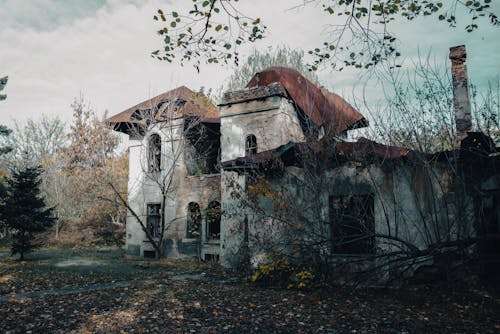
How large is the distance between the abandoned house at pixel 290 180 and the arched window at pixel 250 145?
58 millimetres

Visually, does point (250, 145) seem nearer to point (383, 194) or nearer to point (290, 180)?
point (290, 180)

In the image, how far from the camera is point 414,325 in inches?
250

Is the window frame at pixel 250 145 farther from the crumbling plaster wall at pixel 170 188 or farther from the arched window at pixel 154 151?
the arched window at pixel 154 151

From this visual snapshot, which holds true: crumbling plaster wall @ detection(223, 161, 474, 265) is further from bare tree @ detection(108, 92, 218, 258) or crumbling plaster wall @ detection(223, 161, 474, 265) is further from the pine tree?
the pine tree

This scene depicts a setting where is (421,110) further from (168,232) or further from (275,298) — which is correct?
(168,232)

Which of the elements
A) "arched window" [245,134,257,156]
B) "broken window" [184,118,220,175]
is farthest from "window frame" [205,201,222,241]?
"arched window" [245,134,257,156]

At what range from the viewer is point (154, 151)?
18.9m

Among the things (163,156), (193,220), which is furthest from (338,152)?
(163,156)

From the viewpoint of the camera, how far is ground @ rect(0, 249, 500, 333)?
6.30 m

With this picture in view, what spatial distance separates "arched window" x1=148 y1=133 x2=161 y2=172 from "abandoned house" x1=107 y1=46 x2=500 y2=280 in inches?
2.3

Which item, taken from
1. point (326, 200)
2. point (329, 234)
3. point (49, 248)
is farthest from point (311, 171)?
→ point (49, 248)

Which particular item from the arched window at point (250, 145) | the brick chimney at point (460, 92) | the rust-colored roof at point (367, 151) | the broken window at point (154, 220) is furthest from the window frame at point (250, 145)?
the brick chimney at point (460, 92)

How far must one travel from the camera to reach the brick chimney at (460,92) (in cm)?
1163

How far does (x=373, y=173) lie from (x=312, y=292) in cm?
361
